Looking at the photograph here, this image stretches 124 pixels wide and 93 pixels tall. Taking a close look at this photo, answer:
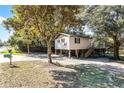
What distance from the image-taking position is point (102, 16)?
693cm

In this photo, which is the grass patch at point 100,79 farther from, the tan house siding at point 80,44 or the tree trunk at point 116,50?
the tan house siding at point 80,44

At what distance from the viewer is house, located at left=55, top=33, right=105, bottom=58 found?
8.94 m

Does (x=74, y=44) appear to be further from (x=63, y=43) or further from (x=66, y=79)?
(x=66, y=79)

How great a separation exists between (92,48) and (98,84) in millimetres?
5202

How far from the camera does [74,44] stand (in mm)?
9555

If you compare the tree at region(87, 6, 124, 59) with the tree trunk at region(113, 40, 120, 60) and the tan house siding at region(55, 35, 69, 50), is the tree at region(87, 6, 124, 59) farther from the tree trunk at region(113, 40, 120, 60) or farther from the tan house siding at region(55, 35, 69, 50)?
the tan house siding at region(55, 35, 69, 50)

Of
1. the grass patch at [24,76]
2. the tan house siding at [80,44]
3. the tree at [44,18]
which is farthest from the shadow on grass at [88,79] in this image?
the tan house siding at [80,44]

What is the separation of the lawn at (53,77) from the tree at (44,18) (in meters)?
1.04

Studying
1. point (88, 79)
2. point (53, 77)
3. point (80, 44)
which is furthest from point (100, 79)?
point (80, 44)

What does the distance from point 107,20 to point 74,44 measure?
2792 mm

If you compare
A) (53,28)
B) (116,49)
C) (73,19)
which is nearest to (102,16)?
(73,19)

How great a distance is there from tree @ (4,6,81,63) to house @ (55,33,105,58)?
2.05m
